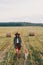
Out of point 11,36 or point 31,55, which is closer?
point 31,55

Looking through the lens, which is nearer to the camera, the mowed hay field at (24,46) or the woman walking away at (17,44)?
the mowed hay field at (24,46)

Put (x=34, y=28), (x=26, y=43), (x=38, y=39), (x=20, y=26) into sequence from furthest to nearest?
(x=34, y=28) < (x=20, y=26) < (x=38, y=39) < (x=26, y=43)

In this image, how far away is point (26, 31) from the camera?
1616 centimetres

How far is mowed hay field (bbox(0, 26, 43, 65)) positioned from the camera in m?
9.94

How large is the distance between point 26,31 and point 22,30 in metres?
0.45

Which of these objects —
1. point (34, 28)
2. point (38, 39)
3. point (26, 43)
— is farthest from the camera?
point (34, 28)

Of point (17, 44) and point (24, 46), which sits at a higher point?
point (17, 44)

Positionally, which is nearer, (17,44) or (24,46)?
(17,44)

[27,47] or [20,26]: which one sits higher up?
[20,26]

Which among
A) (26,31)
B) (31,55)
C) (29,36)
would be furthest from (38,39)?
(31,55)

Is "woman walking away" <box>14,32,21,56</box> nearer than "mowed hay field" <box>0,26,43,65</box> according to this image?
No

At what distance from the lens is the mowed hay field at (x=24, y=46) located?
994 cm

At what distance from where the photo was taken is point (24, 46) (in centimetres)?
1238

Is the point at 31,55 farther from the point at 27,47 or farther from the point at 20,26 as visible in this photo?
the point at 20,26
